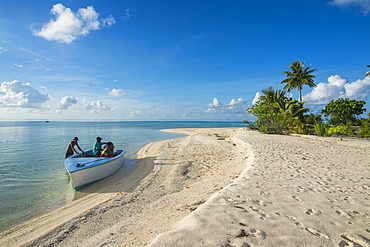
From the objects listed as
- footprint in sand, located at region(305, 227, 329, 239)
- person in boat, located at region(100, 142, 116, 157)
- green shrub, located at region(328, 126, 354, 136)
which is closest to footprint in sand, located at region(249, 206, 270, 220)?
footprint in sand, located at region(305, 227, 329, 239)

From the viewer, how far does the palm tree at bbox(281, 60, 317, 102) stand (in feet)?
90.3

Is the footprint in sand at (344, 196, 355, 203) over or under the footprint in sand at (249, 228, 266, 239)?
under

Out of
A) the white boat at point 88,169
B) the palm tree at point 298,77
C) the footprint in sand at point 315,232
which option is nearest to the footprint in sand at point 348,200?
the footprint in sand at point 315,232

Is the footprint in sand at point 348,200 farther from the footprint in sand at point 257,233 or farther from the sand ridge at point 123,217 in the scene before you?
the sand ridge at point 123,217

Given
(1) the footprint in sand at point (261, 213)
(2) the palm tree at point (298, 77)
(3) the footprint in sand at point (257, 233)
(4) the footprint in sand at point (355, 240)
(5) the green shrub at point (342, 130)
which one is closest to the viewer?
(4) the footprint in sand at point (355, 240)

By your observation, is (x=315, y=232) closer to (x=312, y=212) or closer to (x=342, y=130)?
(x=312, y=212)

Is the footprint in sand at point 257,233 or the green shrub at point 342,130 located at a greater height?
the green shrub at point 342,130

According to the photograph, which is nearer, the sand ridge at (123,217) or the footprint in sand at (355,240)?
the footprint in sand at (355,240)

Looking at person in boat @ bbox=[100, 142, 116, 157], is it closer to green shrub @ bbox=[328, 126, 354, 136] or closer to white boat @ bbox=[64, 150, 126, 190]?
white boat @ bbox=[64, 150, 126, 190]

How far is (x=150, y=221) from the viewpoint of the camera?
3.65 m

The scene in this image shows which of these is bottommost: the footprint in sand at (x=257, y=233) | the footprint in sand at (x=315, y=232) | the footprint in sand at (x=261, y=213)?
the footprint in sand at (x=261, y=213)

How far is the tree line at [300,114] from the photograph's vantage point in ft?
58.0

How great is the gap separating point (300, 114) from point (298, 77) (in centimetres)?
963

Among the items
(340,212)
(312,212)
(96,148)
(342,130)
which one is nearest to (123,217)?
(312,212)
